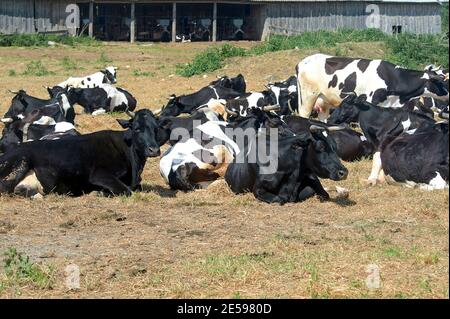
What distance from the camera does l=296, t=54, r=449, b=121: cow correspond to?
1952cm

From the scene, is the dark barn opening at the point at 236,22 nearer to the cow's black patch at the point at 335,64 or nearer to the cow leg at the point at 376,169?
the cow's black patch at the point at 335,64

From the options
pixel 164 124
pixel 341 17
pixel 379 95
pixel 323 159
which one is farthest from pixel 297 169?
pixel 341 17

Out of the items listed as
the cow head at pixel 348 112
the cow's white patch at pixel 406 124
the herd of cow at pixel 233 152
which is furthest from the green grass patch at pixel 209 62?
the cow's white patch at pixel 406 124

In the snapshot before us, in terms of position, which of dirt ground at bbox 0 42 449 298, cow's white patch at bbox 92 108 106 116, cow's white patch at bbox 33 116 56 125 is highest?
cow's white patch at bbox 33 116 56 125

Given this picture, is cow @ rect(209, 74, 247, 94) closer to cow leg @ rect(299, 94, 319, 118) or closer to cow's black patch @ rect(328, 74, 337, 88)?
cow leg @ rect(299, 94, 319, 118)

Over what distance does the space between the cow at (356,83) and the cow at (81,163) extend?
817 centimetres

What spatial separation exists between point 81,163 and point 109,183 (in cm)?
42

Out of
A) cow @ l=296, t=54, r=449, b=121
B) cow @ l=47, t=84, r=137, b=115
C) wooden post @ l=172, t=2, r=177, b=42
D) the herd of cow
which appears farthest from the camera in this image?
wooden post @ l=172, t=2, r=177, b=42

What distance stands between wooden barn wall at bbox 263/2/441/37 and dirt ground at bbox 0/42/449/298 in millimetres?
34300

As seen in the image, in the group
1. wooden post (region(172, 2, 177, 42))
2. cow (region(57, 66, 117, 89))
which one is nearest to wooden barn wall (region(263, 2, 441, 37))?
wooden post (region(172, 2, 177, 42))

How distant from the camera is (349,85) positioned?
19.6 meters

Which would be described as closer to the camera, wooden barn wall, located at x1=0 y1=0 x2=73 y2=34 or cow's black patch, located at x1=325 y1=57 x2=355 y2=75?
cow's black patch, located at x1=325 y1=57 x2=355 y2=75

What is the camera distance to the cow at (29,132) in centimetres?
1416

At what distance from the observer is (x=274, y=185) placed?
1139 centimetres
